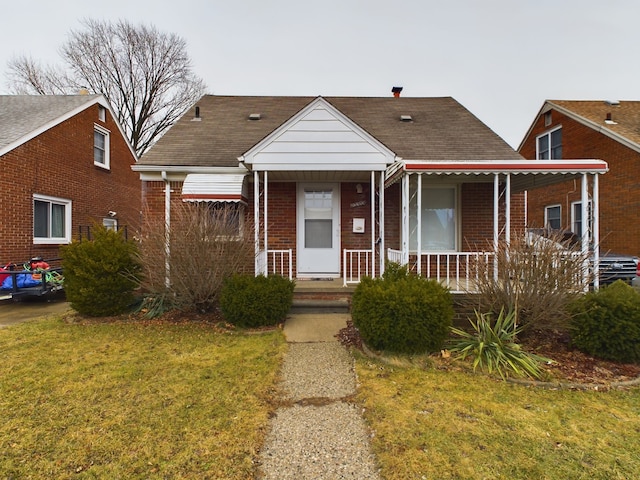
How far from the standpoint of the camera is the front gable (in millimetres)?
6609

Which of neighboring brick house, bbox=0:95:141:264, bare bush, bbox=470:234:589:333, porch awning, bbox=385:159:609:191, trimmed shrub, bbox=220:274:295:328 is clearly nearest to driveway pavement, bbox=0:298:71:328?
neighboring brick house, bbox=0:95:141:264

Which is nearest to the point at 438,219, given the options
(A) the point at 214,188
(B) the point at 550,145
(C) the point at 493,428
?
(A) the point at 214,188

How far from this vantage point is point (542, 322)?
4672mm

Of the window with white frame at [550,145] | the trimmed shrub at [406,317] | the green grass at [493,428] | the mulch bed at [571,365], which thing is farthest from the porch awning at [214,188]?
the window with white frame at [550,145]

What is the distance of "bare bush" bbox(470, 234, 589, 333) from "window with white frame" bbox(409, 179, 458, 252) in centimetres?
345

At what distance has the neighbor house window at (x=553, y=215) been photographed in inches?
586

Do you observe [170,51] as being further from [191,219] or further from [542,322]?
[542,322]

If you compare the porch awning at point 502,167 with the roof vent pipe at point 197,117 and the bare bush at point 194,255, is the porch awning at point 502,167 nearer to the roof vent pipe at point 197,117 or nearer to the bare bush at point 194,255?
the bare bush at point 194,255

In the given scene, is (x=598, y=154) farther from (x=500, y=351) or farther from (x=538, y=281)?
(x=500, y=351)

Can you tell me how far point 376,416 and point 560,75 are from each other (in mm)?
20629

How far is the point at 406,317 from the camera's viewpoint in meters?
4.30

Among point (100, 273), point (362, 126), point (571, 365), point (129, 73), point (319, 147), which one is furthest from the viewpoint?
point (129, 73)

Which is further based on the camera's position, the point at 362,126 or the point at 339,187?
the point at 362,126

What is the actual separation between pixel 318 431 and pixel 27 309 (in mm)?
8438
